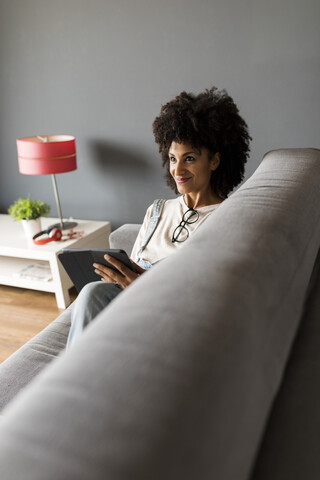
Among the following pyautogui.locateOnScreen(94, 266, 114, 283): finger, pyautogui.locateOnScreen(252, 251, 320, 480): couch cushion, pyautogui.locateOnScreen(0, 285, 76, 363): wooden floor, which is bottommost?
pyautogui.locateOnScreen(0, 285, 76, 363): wooden floor

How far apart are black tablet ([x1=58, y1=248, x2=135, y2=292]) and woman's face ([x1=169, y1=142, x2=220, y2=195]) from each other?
0.43 metres

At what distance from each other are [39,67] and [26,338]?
190 cm

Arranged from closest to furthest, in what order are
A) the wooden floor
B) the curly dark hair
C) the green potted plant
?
the curly dark hair < the wooden floor < the green potted plant

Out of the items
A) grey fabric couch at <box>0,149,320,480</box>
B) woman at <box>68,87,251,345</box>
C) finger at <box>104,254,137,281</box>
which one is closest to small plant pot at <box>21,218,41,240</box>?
woman at <box>68,87,251,345</box>

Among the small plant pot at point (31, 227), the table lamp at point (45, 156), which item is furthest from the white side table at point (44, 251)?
the table lamp at point (45, 156)

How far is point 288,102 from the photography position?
269 centimetres

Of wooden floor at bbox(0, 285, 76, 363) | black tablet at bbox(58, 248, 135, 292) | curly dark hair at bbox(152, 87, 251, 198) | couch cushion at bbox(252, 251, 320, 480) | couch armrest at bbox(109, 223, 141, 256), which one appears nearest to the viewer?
couch cushion at bbox(252, 251, 320, 480)

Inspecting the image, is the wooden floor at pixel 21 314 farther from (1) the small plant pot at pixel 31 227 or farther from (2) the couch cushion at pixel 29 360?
(2) the couch cushion at pixel 29 360

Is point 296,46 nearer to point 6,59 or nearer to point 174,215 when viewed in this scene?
point 174,215

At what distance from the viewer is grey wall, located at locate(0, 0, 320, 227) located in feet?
8.64

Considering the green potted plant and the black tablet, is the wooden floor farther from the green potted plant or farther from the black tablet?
the black tablet

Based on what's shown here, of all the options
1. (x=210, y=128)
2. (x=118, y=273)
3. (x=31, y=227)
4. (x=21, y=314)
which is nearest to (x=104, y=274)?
(x=118, y=273)

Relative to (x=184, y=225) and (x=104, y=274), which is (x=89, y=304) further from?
(x=184, y=225)

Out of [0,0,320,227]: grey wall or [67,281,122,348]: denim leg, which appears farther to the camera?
[0,0,320,227]: grey wall
